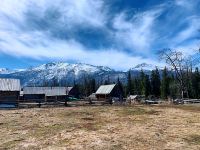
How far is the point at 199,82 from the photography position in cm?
11712

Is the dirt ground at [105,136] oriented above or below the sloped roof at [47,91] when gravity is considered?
below

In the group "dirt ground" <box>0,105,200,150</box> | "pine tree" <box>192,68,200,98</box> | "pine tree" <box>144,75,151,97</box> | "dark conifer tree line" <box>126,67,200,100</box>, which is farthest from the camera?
"pine tree" <box>144,75,151,97</box>

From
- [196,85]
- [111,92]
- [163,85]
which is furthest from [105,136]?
[163,85]

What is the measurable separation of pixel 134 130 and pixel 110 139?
3951mm

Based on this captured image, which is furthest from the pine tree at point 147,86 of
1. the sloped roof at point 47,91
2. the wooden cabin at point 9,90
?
the wooden cabin at point 9,90

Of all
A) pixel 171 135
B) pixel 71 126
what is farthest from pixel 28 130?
pixel 171 135

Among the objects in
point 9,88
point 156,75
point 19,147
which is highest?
point 156,75

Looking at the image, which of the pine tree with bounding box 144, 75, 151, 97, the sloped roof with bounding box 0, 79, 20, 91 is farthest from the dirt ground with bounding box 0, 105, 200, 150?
the pine tree with bounding box 144, 75, 151, 97

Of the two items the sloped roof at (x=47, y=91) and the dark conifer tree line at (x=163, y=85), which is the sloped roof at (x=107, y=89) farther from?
the dark conifer tree line at (x=163, y=85)

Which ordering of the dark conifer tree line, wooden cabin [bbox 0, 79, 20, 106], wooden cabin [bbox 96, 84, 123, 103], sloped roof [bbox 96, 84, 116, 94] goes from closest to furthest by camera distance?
wooden cabin [bbox 0, 79, 20, 106] → wooden cabin [bbox 96, 84, 123, 103] → sloped roof [bbox 96, 84, 116, 94] → the dark conifer tree line

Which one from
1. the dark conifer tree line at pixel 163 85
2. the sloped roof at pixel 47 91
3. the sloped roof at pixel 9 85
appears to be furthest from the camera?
the dark conifer tree line at pixel 163 85

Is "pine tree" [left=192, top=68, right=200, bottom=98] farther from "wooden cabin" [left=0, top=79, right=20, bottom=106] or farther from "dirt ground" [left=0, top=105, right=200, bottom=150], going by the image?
"dirt ground" [left=0, top=105, right=200, bottom=150]

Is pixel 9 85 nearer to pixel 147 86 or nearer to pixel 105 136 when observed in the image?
pixel 105 136

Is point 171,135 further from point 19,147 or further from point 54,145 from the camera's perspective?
point 19,147
